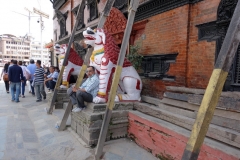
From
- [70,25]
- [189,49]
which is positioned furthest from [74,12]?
[189,49]

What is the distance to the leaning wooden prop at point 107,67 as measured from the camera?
387 centimetres

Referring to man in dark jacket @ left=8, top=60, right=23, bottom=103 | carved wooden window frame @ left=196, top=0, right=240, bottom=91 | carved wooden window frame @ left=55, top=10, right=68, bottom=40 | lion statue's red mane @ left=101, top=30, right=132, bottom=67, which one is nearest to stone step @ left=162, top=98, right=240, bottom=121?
carved wooden window frame @ left=196, top=0, right=240, bottom=91

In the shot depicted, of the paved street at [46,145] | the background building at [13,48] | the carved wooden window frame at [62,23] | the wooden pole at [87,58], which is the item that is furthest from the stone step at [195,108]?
the background building at [13,48]

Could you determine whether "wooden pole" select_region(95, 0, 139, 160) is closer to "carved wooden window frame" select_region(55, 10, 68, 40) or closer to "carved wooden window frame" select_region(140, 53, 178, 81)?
"carved wooden window frame" select_region(140, 53, 178, 81)

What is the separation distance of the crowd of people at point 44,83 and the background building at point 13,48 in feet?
221

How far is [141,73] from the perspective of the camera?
519cm

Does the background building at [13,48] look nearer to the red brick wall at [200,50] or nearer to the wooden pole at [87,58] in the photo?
the wooden pole at [87,58]

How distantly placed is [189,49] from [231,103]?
5.49 ft

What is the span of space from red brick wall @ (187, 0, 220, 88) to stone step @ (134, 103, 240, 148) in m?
0.98

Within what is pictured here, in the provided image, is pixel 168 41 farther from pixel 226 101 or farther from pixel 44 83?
pixel 44 83

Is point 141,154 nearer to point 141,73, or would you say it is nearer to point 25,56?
point 141,73

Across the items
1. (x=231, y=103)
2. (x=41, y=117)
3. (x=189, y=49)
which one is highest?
(x=189, y=49)

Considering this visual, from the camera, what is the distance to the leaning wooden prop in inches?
152

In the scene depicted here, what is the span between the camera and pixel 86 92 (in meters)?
3.79
